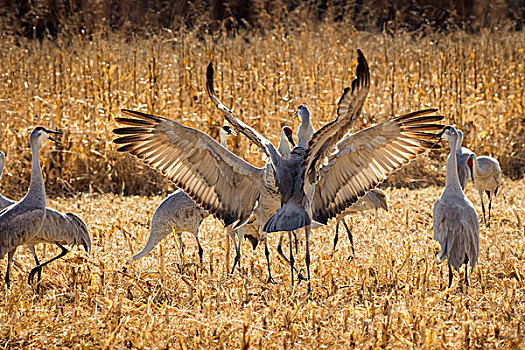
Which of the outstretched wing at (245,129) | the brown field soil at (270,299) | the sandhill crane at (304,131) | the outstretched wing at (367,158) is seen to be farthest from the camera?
the sandhill crane at (304,131)

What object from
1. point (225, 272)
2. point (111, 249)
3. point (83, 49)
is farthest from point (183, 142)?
point (83, 49)

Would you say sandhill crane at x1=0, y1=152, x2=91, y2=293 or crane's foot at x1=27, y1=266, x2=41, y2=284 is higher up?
sandhill crane at x1=0, y1=152, x2=91, y2=293

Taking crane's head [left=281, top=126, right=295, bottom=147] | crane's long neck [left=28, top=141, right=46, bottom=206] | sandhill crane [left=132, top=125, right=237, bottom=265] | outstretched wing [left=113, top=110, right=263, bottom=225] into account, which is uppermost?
crane's head [left=281, top=126, right=295, bottom=147]

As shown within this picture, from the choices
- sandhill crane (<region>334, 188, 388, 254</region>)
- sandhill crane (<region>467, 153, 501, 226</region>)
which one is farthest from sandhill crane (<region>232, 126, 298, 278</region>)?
sandhill crane (<region>467, 153, 501, 226</region>)

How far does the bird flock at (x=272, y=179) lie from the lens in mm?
4871

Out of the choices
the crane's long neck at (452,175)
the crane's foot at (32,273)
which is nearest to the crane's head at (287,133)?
the crane's long neck at (452,175)

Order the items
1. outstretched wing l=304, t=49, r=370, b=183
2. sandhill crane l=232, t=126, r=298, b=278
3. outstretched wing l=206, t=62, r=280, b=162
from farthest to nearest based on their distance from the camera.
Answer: sandhill crane l=232, t=126, r=298, b=278, outstretched wing l=206, t=62, r=280, b=162, outstretched wing l=304, t=49, r=370, b=183

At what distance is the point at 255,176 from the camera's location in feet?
17.2

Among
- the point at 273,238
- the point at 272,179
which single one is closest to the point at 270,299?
the point at 272,179

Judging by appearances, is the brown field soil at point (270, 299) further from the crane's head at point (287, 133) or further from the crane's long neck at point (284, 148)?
the crane's head at point (287, 133)

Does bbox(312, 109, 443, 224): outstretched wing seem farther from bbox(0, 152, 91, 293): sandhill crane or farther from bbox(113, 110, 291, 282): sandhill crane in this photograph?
bbox(0, 152, 91, 293): sandhill crane

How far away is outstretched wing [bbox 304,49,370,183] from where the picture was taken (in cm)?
410

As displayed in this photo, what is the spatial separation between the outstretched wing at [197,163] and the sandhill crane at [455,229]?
4.57 ft

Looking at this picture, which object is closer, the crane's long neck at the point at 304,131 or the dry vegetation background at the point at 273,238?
the dry vegetation background at the point at 273,238
